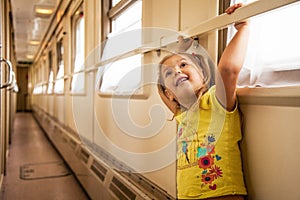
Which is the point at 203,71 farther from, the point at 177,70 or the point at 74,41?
the point at 74,41

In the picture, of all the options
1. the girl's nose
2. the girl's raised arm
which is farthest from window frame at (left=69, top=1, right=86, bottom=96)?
the girl's raised arm

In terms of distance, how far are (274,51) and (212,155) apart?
41 cm

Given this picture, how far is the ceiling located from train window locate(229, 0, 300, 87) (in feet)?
15.2

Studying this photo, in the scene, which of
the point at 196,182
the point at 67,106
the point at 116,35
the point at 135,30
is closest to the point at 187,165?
the point at 196,182

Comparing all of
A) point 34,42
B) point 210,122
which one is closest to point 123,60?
point 210,122

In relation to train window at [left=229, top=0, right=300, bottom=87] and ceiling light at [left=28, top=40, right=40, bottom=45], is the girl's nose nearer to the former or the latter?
train window at [left=229, top=0, right=300, bottom=87]

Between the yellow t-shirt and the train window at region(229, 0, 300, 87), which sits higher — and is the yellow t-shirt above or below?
below

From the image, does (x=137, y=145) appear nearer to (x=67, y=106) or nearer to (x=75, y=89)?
(x=75, y=89)

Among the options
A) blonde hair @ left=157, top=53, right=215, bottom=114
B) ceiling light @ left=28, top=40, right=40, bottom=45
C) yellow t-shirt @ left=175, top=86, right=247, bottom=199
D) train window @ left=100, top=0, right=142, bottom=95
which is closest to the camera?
yellow t-shirt @ left=175, top=86, right=247, bottom=199

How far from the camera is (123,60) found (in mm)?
2270

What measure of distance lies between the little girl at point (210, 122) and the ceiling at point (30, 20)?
4.52 meters

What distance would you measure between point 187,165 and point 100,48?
2051mm

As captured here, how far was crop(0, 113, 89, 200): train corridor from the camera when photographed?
2850 mm

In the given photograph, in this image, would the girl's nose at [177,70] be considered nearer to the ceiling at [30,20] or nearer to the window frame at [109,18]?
the window frame at [109,18]
